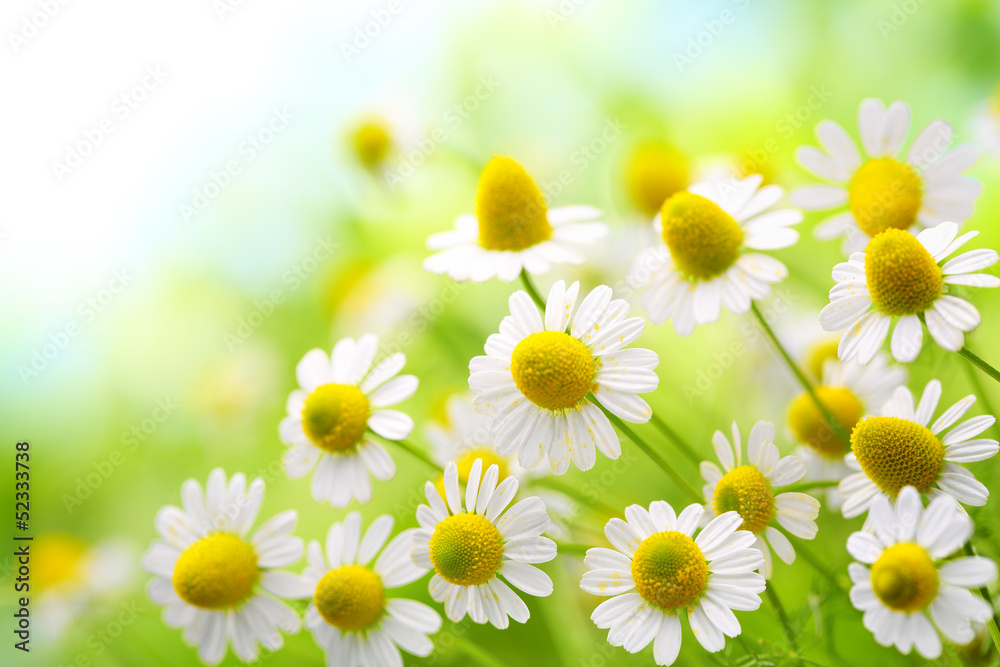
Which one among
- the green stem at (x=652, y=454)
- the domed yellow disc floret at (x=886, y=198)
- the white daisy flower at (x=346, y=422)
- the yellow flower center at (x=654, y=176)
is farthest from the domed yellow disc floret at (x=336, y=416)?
the yellow flower center at (x=654, y=176)

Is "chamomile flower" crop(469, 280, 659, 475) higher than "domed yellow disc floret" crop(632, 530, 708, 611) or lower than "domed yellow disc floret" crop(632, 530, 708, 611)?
higher

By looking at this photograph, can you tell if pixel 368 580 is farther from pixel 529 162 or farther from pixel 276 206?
pixel 276 206

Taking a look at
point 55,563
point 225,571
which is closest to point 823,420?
point 225,571

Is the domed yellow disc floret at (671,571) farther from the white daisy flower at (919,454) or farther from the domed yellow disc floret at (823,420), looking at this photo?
the domed yellow disc floret at (823,420)

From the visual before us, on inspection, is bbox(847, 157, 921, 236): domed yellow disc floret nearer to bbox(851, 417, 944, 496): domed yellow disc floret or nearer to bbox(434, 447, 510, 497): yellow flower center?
bbox(851, 417, 944, 496): domed yellow disc floret

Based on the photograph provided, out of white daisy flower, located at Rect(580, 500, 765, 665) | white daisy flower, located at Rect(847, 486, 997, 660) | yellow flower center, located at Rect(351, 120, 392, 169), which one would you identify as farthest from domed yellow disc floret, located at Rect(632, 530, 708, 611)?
yellow flower center, located at Rect(351, 120, 392, 169)

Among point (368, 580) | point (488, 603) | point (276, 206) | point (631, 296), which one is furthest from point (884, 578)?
point (276, 206)
